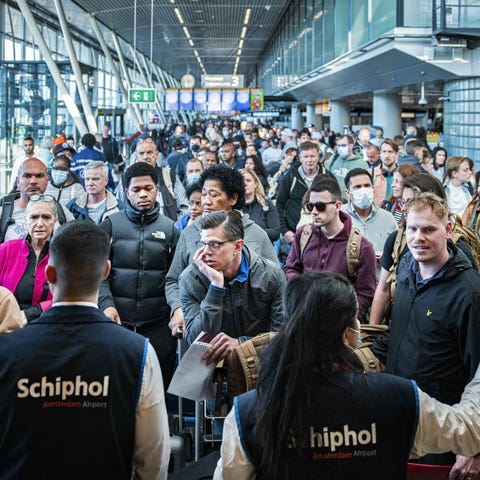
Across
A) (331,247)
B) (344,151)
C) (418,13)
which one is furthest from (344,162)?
(418,13)

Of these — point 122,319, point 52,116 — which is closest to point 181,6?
point 52,116

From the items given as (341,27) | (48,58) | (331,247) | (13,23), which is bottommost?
(331,247)

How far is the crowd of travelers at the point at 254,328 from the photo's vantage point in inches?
95.3

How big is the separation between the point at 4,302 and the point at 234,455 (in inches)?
55.2

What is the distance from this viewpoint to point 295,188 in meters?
9.44

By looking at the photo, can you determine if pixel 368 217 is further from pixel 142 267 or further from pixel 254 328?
pixel 254 328

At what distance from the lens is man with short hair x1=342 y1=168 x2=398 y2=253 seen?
21.6 feet

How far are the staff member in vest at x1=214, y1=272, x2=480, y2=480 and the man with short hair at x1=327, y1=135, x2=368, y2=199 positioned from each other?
7.96m

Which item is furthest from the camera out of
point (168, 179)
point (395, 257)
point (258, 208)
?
point (168, 179)

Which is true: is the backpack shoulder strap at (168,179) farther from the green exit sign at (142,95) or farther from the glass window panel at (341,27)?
the green exit sign at (142,95)

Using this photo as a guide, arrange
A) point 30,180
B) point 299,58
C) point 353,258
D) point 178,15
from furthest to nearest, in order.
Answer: point 178,15, point 299,58, point 30,180, point 353,258

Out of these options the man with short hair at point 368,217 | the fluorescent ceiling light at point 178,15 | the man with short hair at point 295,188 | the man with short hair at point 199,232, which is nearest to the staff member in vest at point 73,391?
the man with short hair at point 199,232

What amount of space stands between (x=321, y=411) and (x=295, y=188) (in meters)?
7.16

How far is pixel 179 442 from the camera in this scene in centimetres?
397
